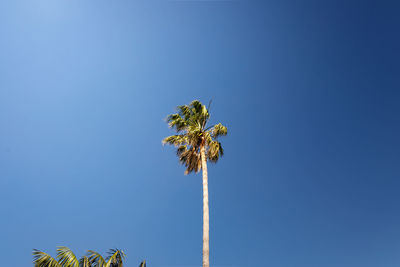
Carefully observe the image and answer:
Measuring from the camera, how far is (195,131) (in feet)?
51.5

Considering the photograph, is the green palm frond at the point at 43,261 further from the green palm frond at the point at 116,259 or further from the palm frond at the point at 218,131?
the palm frond at the point at 218,131

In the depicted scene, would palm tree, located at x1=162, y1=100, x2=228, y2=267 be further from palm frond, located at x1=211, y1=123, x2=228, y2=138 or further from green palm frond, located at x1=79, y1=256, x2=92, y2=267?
green palm frond, located at x1=79, y1=256, x2=92, y2=267

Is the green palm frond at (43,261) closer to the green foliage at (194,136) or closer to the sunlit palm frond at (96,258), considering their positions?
the sunlit palm frond at (96,258)

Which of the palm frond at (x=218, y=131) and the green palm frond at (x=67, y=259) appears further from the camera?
the palm frond at (x=218, y=131)

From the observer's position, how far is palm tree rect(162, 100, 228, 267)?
15773 mm

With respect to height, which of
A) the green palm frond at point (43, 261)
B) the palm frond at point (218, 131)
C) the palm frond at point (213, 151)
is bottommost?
the green palm frond at point (43, 261)

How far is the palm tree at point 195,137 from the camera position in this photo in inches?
621

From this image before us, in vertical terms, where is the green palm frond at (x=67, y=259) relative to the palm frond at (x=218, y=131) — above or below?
below

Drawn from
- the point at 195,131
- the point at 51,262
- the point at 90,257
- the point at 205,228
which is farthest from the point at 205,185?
the point at 51,262

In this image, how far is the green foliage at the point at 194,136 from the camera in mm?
15883

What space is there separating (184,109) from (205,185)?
664cm

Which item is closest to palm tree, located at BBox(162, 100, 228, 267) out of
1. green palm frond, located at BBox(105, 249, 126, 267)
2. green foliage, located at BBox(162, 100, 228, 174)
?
green foliage, located at BBox(162, 100, 228, 174)

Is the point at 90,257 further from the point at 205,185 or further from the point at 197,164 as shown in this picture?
the point at 197,164

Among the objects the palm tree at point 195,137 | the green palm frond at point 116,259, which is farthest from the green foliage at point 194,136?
the green palm frond at point 116,259
